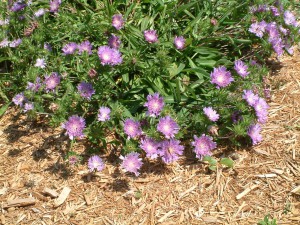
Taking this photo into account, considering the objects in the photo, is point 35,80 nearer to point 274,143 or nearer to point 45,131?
point 45,131

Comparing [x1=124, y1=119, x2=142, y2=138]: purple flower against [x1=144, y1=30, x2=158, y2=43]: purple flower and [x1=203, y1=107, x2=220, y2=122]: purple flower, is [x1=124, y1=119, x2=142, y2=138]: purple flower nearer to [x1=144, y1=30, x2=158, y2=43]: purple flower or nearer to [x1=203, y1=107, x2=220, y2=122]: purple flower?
[x1=203, y1=107, x2=220, y2=122]: purple flower

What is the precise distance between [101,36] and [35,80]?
2.32 ft

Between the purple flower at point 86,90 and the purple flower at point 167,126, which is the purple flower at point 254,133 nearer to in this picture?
the purple flower at point 167,126

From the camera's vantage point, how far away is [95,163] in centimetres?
301

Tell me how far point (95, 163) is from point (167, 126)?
0.57 meters

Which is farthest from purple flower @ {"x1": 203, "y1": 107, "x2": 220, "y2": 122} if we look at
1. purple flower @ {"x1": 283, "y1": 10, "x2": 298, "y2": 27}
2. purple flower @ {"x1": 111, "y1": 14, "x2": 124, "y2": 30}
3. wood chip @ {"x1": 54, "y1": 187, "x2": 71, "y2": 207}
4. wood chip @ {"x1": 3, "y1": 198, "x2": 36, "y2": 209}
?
wood chip @ {"x1": 3, "y1": 198, "x2": 36, "y2": 209}

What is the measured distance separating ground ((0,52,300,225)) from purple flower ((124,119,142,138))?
12.6 inches

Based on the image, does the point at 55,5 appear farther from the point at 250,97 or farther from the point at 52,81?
the point at 250,97

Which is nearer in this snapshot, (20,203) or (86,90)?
(20,203)

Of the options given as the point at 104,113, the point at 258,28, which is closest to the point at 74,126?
the point at 104,113

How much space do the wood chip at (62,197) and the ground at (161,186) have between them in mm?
21

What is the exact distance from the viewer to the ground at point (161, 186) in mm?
2840

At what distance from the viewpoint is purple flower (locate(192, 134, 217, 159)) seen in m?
3.02

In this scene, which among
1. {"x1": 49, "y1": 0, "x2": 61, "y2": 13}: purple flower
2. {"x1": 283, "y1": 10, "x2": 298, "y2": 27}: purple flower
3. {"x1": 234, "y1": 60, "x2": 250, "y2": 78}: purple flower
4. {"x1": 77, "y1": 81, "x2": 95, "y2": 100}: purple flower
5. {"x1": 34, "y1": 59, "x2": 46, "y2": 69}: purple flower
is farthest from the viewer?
{"x1": 283, "y1": 10, "x2": 298, "y2": 27}: purple flower
